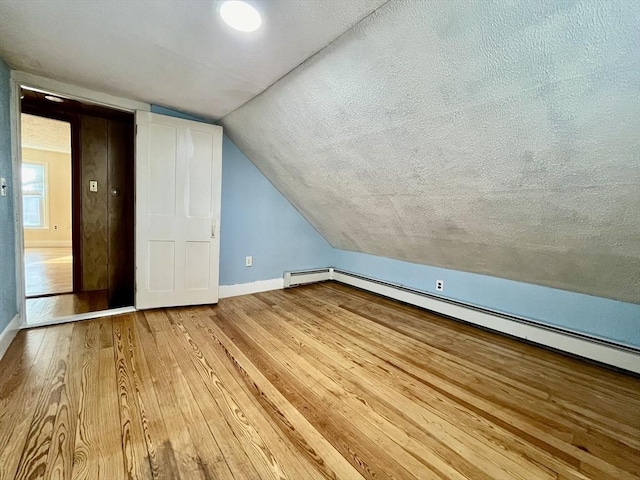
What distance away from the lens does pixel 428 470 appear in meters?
1.20

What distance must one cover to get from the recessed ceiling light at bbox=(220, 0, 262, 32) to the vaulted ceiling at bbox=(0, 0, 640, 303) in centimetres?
A: 6

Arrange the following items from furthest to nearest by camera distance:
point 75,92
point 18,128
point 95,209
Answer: point 95,209, point 75,92, point 18,128

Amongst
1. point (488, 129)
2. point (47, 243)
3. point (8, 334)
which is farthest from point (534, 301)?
point (47, 243)

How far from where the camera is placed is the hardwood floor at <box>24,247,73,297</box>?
139 inches

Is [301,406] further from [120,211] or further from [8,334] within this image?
[120,211]

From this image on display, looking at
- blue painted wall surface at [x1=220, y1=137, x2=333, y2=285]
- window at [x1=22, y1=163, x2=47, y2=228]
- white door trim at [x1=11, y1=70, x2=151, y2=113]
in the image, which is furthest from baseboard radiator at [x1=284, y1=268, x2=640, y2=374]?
window at [x1=22, y1=163, x2=47, y2=228]

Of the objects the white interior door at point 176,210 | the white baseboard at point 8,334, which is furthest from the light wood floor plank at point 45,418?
the white interior door at point 176,210

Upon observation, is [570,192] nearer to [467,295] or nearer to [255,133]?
[467,295]

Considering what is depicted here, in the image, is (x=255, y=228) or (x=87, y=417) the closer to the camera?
(x=87, y=417)

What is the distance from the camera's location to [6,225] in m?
2.13

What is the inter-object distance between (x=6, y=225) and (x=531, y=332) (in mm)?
4333

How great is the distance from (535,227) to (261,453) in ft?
7.17

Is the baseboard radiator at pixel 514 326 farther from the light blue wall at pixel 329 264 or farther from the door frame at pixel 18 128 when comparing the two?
the door frame at pixel 18 128

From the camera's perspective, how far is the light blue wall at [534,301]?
2115 mm
